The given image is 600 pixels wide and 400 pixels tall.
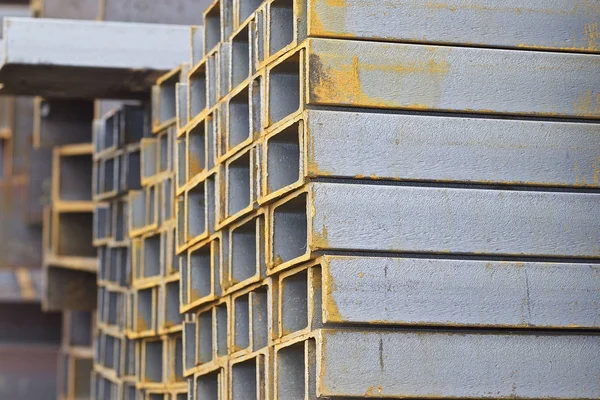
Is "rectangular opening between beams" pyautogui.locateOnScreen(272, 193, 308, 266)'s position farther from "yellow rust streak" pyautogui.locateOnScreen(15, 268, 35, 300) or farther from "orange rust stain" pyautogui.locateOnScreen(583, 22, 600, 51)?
"yellow rust streak" pyautogui.locateOnScreen(15, 268, 35, 300)

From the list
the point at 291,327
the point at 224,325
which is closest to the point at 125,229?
the point at 224,325

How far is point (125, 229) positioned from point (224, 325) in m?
3.07

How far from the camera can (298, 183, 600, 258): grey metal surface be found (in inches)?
177

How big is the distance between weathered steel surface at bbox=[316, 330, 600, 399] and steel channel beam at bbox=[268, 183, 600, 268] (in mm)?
315

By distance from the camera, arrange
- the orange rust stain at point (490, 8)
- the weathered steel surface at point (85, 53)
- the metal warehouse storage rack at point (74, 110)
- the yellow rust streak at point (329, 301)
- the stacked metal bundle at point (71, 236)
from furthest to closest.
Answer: the stacked metal bundle at point (71, 236), the metal warehouse storage rack at point (74, 110), the weathered steel surface at point (85, 53), the orange rust stain at point (490, 8), the yellow rust streak at point (329, 301)

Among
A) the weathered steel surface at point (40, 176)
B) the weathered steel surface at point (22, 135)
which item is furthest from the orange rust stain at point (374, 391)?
the weathered steel surface at point (22, 135)

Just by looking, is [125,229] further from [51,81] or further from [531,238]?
[531,238]

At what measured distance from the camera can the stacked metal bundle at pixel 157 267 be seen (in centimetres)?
721

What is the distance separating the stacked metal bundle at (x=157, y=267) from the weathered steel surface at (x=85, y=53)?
200mm

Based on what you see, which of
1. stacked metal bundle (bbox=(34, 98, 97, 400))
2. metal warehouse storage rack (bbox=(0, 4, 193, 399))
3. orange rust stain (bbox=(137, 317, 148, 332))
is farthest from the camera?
stacked metal bundle (bbox=(34, 98, 97, 400))

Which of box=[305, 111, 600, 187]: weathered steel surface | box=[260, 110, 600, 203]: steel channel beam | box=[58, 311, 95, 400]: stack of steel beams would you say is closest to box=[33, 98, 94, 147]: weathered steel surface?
box=[58, 311, 95, 400]: stack of steel beams

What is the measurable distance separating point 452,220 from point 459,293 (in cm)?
26

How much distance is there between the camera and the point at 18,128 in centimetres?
1484

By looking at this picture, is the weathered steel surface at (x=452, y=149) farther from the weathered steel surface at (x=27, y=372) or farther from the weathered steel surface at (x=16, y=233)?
the weathered steel surface at (x=27, y=372)
